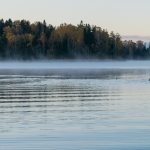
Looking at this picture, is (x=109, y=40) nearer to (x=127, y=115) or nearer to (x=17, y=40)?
(x=17, y=40)

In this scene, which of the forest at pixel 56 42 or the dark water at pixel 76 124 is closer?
the dark water at pixel 76 124

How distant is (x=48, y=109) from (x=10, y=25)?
501 ft

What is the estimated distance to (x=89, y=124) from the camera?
15180mm

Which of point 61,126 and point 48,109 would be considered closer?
point 61,126

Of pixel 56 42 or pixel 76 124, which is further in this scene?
pixel 56 42

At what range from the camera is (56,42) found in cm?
15362

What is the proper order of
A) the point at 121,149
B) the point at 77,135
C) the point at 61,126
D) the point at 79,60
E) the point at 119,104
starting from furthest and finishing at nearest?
the point at 79,60
the point at 119,104
the point at 61,126
the point at 77,135
the point at 121,149

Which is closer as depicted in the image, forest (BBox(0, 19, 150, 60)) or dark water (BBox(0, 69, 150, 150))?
dark water (BBox(0, 69, 150, 150))

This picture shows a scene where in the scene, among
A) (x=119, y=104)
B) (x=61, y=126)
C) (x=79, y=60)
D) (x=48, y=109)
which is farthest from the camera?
(x=79, y=60)

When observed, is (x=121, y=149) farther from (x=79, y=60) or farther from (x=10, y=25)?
(x=10, y=25)

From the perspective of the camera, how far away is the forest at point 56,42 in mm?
149750

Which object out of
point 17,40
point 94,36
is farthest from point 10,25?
point 94,36

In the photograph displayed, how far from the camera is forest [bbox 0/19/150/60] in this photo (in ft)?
491

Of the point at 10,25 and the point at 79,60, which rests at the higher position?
the point at 10,25
